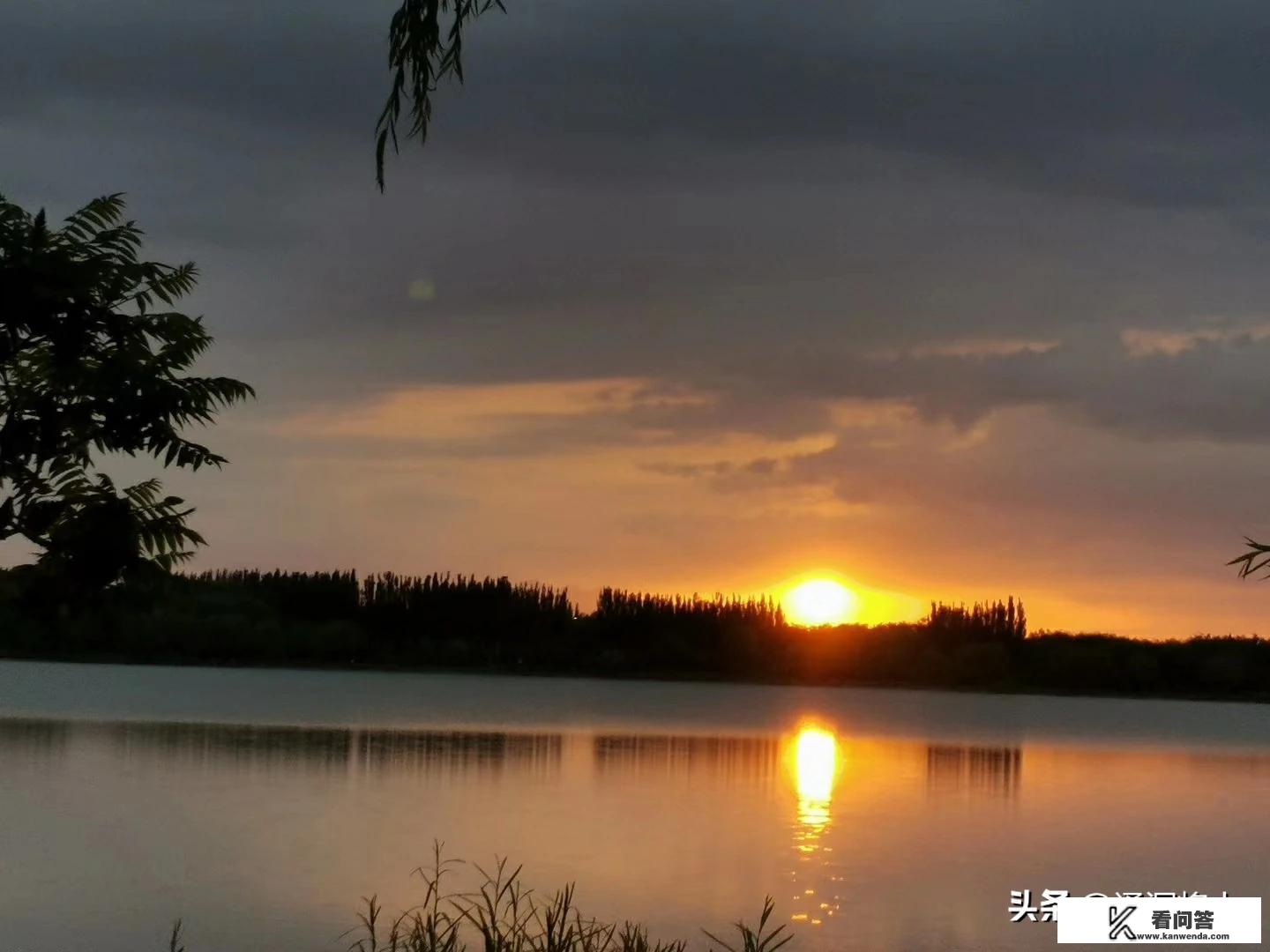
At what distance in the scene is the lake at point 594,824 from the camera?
93.6ft

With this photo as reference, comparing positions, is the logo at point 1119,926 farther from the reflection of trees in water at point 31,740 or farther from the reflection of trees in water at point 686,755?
the reflection of trees in water at point 31,740

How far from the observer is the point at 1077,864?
3862 centimetres

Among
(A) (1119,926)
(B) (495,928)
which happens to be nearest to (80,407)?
(B) (495,928)

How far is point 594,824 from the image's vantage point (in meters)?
42.5

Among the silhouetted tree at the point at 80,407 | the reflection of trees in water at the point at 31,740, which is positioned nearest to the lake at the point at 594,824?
the reflection of trees in water at the point at 31,740

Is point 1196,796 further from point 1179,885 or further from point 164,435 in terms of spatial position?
point 164,435

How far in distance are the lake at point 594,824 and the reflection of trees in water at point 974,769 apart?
322mm

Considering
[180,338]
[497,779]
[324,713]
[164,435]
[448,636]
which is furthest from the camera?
[448,636]

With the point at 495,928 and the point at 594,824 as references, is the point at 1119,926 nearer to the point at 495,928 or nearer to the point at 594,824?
the point at 594,824

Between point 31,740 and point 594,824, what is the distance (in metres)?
31.8

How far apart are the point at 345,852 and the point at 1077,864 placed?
17179mm

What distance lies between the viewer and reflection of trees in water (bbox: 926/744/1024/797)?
2387 inches

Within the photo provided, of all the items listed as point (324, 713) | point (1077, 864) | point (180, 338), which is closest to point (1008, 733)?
point (324, 713)

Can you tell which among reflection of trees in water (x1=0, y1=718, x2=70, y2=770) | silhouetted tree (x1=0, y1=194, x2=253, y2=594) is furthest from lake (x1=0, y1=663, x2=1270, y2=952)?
silhouetted tree (x1=0, y1=194, x2=253, y2=594)
